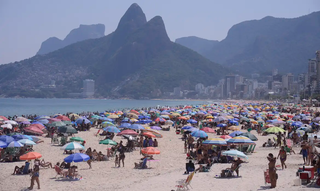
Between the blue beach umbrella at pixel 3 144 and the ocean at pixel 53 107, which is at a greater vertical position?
the blue beach umbrella at pixel 3 144

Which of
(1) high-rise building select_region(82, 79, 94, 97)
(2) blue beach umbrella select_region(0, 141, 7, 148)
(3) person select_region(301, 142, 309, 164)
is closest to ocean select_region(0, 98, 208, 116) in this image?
(2) blue beach umbrella select_region(0, 141, 7, 148)

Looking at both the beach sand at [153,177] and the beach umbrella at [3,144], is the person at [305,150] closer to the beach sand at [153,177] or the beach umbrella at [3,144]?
the beach sand at [153,177]

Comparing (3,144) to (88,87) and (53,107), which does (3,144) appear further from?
(88,87)

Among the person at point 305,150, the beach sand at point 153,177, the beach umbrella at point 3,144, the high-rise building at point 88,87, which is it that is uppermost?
the high-rise building at point 88,87

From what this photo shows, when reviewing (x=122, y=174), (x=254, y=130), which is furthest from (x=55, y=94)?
(x=122, y=174)

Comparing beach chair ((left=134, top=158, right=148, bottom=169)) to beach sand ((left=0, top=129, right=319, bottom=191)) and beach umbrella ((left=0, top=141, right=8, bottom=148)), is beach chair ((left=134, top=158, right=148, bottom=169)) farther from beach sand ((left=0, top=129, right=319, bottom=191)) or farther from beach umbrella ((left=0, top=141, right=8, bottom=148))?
beach umbrella ((left=0, top=141, right=8, bottom=148))

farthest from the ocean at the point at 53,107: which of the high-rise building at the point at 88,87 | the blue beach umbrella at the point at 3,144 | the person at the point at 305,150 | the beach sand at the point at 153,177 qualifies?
the high-rise building at the point at 88,87

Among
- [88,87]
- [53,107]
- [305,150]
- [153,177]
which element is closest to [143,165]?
[153,177]

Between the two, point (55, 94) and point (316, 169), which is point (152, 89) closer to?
point (55, 94)

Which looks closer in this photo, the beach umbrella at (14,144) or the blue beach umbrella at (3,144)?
the beach umbrella at (14,144)
